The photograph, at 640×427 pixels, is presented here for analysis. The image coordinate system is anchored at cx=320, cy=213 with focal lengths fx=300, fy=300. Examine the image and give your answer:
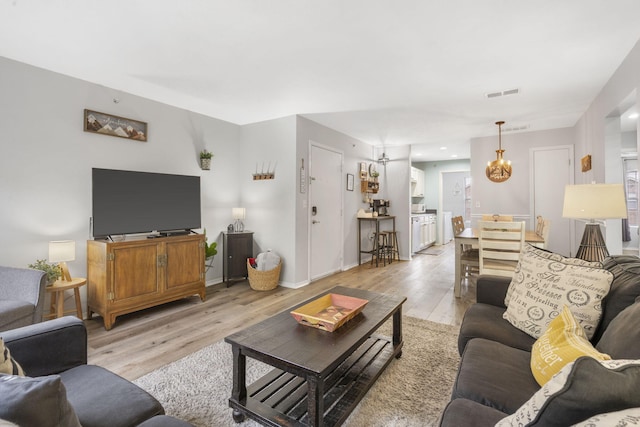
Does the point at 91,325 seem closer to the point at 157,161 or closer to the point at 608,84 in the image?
the point at 157,161

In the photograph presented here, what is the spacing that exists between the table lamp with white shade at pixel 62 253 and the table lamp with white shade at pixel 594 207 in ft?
14.3

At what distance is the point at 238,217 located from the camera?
4.48 m

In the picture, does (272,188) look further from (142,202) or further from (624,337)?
(624,337)

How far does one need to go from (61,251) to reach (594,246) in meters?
4.58

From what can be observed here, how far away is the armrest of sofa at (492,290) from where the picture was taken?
2037mm

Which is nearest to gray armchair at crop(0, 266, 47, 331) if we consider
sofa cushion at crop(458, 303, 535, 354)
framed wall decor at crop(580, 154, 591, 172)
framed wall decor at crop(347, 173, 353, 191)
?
sofa cushion at crop(458, 303, 535, 354)

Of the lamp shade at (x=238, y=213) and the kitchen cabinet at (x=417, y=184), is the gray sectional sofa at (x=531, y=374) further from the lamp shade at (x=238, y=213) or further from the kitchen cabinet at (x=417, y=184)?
the kitchen cabinet at (x=417, y=184)

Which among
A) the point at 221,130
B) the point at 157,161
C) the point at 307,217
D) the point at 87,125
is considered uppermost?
the point at 221,130

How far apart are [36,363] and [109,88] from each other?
119 inches

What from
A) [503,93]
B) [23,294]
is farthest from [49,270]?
[503,93]

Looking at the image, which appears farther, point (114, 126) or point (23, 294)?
point (114, 126)

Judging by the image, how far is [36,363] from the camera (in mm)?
1290

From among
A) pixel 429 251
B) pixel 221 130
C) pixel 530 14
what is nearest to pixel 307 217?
pixel 221 130

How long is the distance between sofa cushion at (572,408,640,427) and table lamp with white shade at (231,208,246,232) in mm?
4249
